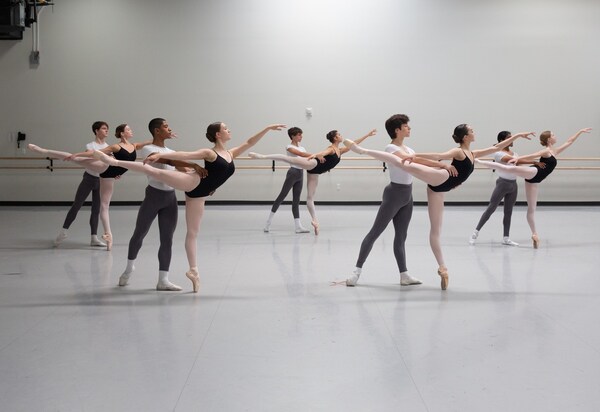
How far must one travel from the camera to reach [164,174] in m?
4.76

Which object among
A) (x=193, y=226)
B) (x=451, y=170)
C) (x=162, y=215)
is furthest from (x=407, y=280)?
(x=162, y=215)

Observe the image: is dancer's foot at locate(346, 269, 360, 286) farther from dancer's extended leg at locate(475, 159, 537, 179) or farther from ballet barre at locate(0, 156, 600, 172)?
ballet barre at locate(0, 156, 600, 172)

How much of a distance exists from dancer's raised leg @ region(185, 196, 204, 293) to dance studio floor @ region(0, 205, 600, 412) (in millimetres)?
149

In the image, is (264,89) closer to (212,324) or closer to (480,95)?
(480,95)

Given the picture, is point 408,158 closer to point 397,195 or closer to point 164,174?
point 397,195

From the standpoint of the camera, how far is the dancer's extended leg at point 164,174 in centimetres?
468

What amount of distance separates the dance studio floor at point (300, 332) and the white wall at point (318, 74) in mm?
6021

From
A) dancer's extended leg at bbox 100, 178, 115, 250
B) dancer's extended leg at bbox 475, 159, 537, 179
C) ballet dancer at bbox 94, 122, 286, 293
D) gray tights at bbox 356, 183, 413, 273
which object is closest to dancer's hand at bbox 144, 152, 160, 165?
ballet dancer at bbox 94, 122, 286, 293

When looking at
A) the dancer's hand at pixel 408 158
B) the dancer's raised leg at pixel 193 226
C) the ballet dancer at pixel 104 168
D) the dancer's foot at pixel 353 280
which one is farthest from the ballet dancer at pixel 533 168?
the ballet dancer at pixel 104 168

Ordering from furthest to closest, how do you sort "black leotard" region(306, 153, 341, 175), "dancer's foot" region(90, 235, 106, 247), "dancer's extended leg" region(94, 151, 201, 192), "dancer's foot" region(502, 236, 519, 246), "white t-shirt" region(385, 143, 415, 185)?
"black leotard" region(306, 153, 341, 175), "dancer's foot" region(502, 236, 519, 246), "dancer's foot" region(90, 235, 106, 247), "white t-shirt" region(385, 143, 415, 185), "dancer's extended leg" region(94, 151, 201, 192)

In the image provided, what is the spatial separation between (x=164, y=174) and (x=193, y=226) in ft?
1.96

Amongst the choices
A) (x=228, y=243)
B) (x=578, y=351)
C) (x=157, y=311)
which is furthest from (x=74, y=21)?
(x=578, y=351)

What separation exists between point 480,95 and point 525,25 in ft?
5.54

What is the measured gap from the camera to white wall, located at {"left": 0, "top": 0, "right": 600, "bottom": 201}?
13141 mm
